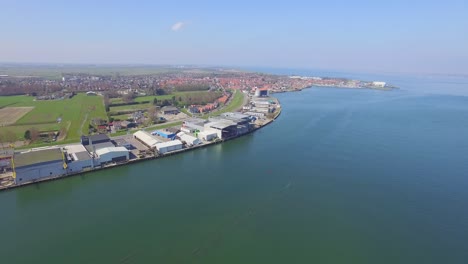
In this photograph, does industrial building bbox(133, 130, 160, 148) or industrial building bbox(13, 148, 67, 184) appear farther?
industrial building bbox(133, 130, 160, 148)

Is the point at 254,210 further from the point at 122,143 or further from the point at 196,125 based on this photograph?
the point at 196,125

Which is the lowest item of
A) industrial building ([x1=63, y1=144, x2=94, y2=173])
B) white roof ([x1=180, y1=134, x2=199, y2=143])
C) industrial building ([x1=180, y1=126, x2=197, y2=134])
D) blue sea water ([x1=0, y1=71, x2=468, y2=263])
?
blue sea water ([x1=0, y1=71, x2=468, y2=263])

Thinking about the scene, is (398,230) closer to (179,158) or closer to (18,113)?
(179,158)

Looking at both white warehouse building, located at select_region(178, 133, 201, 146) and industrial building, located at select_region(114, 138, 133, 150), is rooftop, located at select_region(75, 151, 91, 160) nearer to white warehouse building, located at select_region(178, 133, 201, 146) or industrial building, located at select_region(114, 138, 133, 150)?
industrial building, located at select_region(114, 138, 133, 150)

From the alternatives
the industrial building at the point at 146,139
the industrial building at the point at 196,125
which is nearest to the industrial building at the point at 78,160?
the industrial building at the point at 146,139

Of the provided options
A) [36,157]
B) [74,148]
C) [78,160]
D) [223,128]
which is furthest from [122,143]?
[223,128]

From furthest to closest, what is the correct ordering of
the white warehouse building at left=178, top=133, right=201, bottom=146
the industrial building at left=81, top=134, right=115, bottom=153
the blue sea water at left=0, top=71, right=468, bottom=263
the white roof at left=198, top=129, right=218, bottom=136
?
the white roof at left=198, top=129, right=218, bottom=136 → the white warehouse building at left=178, top=133, right=201, bottom=146 → the industrial building at left=81, top=134, right=115, bottom=153 → the blue sea water at left=0, top=71, right=468, bottom=263

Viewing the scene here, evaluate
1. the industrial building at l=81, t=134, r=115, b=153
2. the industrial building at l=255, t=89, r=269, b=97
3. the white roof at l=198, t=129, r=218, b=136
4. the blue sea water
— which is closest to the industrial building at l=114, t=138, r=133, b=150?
the industrial building at l=81, t=134, r=115, b=153
